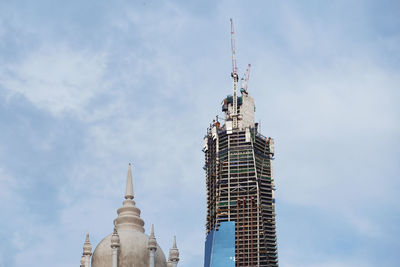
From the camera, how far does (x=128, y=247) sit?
319 feet

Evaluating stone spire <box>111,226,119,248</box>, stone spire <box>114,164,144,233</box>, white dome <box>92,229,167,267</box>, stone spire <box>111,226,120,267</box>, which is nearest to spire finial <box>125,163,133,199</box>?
stone spire <box>114,164,144,233</box>

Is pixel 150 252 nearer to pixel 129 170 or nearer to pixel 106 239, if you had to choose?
pixel 106 239

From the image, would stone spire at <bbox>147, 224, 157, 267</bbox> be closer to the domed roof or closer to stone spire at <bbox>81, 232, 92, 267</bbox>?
the domed roof

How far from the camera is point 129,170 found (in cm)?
10669

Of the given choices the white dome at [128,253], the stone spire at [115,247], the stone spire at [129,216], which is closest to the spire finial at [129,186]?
the stone spire at [129,216]

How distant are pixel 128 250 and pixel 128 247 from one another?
41 cm

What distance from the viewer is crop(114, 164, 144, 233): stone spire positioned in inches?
3997

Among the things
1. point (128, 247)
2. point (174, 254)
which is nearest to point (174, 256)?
point (174, 254)

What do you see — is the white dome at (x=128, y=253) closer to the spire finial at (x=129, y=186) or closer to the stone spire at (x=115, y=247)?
the stone spire at (x=115, y=247)

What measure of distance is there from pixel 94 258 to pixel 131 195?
35.1ft

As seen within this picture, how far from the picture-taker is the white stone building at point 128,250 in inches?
3797

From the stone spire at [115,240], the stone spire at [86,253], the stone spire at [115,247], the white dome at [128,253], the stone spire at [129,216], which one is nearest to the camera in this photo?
the stone spire at [115,247]

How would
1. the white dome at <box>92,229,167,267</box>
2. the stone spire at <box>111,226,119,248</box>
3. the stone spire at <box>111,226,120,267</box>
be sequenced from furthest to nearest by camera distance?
1. the white dome at <box>92,229,167,267</box>
2. the stone spire at <box>111,226,119,248</box>
3. the stone spire at <box>111,226,120,267</box>

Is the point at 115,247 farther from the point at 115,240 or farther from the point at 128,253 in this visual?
the point at 128,253
